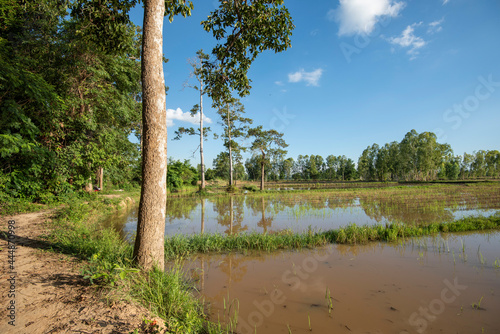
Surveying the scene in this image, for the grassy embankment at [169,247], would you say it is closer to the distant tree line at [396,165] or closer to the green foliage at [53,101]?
the green foliage at [53,101]

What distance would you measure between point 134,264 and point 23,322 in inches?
48.4

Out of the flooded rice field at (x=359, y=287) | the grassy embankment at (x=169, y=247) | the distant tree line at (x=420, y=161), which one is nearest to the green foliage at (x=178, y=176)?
the grassy embankment at (x=169, y=247)

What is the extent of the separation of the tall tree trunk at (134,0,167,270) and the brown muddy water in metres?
1.35

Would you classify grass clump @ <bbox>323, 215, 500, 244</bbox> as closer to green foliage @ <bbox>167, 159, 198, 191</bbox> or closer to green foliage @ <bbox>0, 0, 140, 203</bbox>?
green foliage @ <bbox>0, 0, 140, 203</bbox>

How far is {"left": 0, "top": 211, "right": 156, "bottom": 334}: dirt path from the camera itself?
207cm

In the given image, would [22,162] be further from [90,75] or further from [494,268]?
[494,268]

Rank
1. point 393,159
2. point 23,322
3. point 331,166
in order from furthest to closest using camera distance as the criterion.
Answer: point 331,166, point 393,159, point 23,322

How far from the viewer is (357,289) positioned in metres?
3.92

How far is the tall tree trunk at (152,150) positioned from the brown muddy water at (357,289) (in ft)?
4.44

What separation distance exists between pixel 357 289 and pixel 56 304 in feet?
14.8

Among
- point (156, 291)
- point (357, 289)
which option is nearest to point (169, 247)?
point (156, 291)

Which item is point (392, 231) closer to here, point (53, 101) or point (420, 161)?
point (53, 101)

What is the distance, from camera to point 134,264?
3.23 meters

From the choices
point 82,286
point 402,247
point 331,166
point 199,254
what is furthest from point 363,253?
point 331,166
